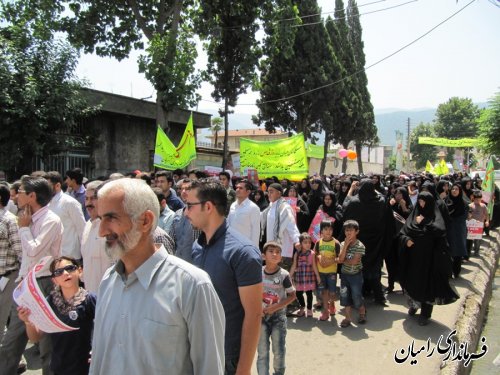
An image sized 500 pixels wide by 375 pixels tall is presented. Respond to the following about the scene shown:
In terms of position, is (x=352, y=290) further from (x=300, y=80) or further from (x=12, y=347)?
(x=300, y=80)

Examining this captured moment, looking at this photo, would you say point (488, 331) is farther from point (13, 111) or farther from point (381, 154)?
point (381, 154)

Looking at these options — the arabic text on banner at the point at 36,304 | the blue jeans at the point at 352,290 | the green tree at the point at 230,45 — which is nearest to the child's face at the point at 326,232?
the blue jeans at the point at 352,290

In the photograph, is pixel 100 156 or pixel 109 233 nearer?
pixel 109 233

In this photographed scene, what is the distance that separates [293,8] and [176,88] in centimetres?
549

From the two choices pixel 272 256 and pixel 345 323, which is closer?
pixel 272 256

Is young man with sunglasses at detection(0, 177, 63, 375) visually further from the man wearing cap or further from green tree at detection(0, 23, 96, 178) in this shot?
green tree at detection(0, 23, 96, 178)

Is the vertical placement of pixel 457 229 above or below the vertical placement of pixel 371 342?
above

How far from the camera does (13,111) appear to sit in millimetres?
9227

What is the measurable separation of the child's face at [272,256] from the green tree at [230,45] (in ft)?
38.8

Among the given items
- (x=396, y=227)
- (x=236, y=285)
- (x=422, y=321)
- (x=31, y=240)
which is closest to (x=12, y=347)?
(x=31, y=240)

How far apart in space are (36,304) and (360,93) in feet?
102

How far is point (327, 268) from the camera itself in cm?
569

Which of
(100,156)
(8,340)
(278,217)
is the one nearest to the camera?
(8,340)

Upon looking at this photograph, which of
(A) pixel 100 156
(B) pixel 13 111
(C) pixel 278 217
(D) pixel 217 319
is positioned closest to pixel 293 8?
(A) pixel 100 156
